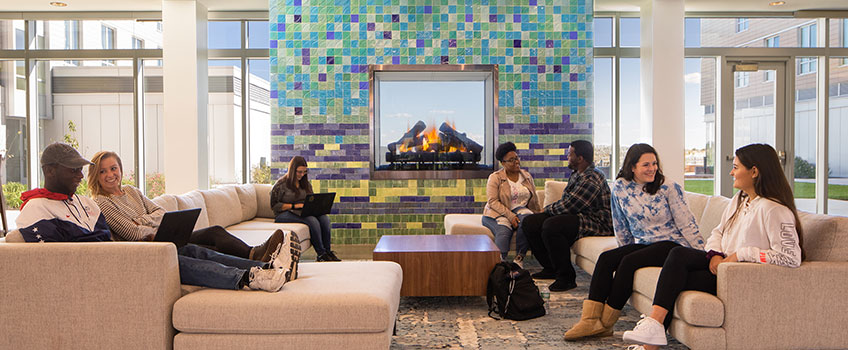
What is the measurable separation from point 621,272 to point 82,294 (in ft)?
8.73

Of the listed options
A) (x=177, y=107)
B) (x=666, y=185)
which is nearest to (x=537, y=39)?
(x=666, y=185)

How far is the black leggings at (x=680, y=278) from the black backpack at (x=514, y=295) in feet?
3.21

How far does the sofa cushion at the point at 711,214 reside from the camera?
4.21 metres

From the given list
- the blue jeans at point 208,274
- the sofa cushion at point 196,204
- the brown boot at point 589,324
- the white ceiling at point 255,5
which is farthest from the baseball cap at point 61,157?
the white ceiling at point 255,5

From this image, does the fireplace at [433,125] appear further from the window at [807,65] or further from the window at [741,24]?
the window at [807,65]

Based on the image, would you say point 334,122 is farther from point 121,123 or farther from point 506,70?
point 121,123

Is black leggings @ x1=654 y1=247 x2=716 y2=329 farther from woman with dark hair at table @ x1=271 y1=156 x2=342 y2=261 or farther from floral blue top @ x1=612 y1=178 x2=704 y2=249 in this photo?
woman with dark hair at table @ x1=271 y1=156 x2=342 y2=261

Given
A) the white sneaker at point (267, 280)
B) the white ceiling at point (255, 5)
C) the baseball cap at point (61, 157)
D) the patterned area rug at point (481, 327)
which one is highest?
the white ceiling at point (255, 5)

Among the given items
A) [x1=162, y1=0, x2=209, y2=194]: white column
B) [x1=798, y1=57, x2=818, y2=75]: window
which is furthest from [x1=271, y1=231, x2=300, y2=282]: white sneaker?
[x1=798, y1=57, x2=818, y2=75]: window

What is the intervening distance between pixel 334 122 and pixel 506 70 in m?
1.93

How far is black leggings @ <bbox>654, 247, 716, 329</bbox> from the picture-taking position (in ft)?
10.4

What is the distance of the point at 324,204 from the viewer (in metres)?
6.30

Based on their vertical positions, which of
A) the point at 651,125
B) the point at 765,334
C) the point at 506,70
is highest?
the point at 506,70

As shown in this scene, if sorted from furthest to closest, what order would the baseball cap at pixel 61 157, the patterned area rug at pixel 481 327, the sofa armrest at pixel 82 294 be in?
the patterned area rug at pixel 481 327
the baseball cap at pixel 61 157
the sofa armrest at pixel 82 294
